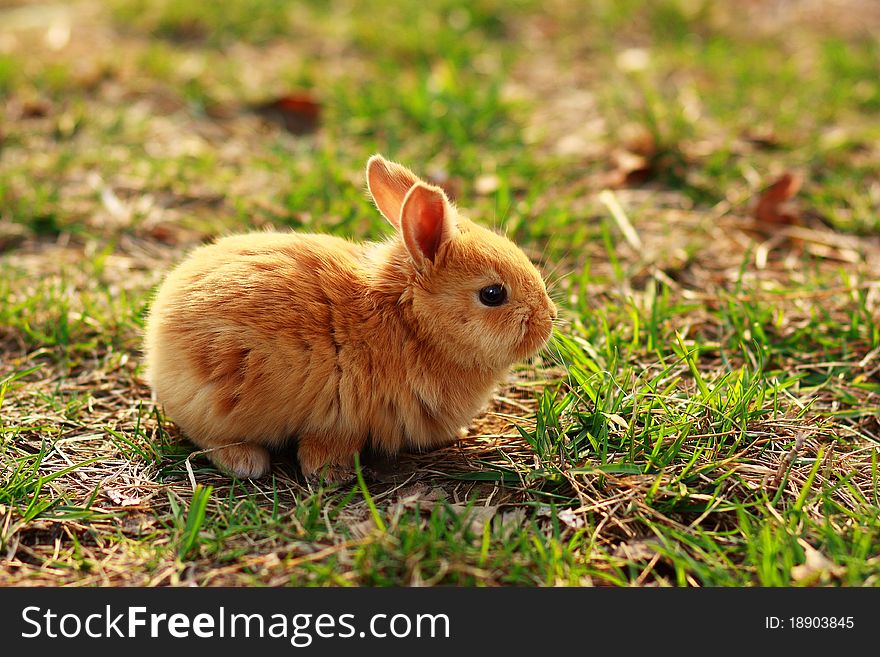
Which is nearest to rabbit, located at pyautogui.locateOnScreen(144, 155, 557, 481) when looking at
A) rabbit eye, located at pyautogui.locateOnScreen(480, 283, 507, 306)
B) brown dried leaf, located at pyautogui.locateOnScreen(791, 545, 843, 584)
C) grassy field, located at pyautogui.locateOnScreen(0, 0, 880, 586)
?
rabbit eye, located at pyautogui.locateOnScreen(480, 283, 507, 306)

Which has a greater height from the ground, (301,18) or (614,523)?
(301,18)

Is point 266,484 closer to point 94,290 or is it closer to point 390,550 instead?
point 390,550

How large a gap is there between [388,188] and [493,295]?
58cm

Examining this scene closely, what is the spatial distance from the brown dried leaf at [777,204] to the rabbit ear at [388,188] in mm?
2462

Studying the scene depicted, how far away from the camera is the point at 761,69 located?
22.0 feet

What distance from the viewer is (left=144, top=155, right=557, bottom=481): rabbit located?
3.06 m

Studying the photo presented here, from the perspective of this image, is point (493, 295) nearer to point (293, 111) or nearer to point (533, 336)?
point (533, 336)

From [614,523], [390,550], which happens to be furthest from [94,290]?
[614,523]

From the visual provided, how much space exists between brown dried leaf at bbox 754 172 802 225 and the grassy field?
2 centimetres

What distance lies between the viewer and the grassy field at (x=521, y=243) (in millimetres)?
2824

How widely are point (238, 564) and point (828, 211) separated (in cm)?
383

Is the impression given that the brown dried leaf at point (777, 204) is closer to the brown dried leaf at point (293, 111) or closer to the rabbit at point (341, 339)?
the rabbit at point (341, 339)

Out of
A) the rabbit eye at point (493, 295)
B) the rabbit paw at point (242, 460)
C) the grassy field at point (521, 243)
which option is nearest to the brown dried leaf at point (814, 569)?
the grassy field at point (521, 243)

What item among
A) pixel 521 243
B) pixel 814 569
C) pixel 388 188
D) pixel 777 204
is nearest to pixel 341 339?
pixel 388 188
